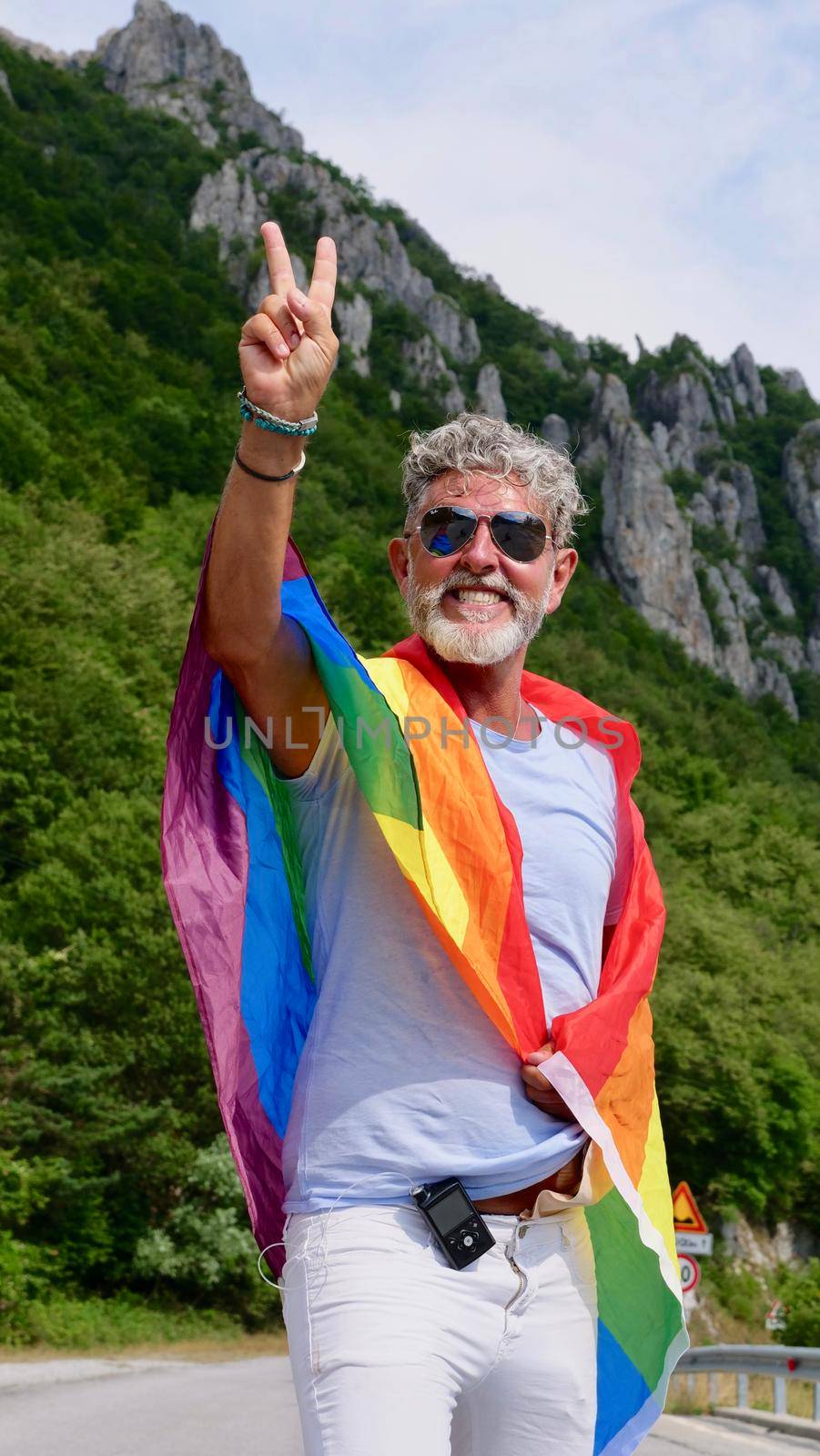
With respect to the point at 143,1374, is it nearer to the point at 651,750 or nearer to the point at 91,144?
the point at 651,750

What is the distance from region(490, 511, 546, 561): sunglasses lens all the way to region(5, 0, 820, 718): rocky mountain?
76.2 meters

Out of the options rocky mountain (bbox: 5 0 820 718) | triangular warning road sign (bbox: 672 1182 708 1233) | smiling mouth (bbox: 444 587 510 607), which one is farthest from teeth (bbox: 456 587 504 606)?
rocky mountain (bbox: 5 0 820 718)

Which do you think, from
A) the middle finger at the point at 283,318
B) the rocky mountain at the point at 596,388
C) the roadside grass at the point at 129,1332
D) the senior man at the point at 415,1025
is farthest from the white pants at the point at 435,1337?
the rocky mountain at the point at 596,388

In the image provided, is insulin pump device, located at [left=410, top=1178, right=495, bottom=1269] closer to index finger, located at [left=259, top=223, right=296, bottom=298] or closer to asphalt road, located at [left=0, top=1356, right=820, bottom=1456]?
index finger, located at [left=259, top=223, right=296, bottom=298]

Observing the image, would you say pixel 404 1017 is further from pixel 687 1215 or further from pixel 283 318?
pixel 687 1215

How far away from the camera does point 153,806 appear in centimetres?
2800

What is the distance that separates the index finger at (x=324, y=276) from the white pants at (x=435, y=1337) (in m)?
1.32

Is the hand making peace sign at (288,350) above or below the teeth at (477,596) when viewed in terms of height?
above

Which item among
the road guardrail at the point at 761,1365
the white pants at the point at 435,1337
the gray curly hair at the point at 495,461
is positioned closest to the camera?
the white pants at the point at 435,1337

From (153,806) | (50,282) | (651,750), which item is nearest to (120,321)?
(50,282)

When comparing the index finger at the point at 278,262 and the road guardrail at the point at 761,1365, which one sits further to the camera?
the road guardrail at the point at 761,1365

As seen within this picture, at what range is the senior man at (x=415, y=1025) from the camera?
2014 mm

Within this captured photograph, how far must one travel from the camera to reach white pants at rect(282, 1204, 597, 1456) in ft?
6.28

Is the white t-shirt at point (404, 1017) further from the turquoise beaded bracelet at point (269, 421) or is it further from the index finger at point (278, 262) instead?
the index finger at point (278, 262)
